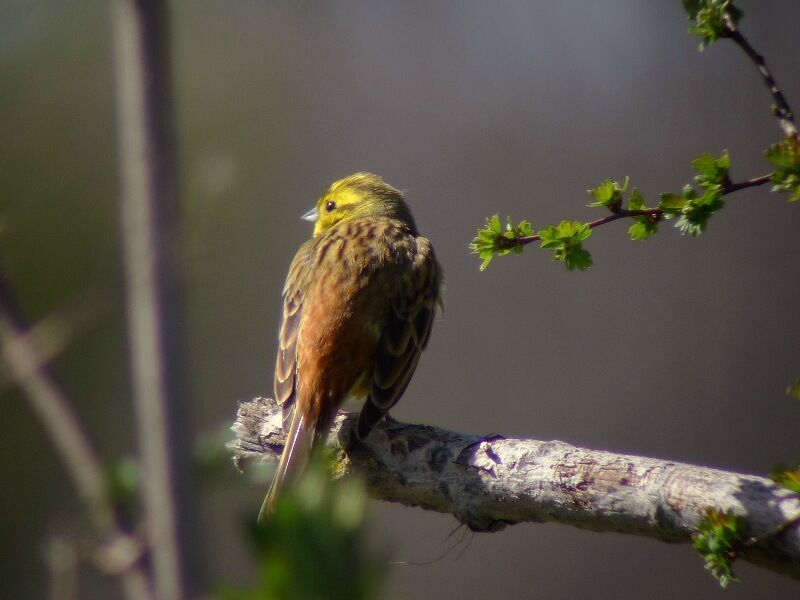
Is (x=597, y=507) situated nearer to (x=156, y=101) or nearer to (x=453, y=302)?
(x=156, y=101)

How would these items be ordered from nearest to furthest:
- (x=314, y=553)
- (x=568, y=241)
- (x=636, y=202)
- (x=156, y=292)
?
(x=314, y=553), (x=156, y=292), (x=636, y=202), (x=568, y=241)

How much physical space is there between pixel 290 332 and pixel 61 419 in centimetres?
240

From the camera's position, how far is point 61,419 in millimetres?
1580

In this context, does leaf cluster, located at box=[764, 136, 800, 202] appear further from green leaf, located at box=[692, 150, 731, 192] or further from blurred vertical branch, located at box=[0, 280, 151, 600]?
blurred vertical branch, located at box=[0, 280, 151, 600]

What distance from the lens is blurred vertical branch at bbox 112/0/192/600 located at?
1196 mm

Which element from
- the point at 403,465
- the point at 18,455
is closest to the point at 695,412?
the point at 403,465

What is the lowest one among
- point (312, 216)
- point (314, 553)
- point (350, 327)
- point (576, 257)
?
point (314, 553)

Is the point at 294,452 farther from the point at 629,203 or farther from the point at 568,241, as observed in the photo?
the point at 629,203

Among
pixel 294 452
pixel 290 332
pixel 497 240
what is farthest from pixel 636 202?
pixel 290 332

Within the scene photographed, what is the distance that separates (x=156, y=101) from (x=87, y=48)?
801cm

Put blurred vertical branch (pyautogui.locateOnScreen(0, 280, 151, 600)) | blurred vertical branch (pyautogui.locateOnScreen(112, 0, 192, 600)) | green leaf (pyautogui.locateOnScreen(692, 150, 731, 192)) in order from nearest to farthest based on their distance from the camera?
blurred vertical branch (pyautogui.locateOnScreen(112, 0, 192, 600)) → blurred vertical branch (pyautogui.locateOnScreen(0, 280, 151, 600)) → green leaf (pyautogui.locateOnScreen(692, 150, 731, 192))

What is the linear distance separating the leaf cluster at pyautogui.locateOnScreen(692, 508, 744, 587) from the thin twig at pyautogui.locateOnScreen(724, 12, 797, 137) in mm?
766

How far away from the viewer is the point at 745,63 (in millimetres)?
6719

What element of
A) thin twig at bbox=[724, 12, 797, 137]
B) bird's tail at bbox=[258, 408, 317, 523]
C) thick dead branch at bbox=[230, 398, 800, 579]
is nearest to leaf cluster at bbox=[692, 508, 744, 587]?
thick dead branch at bbox=[230, 398, 800, 579]
